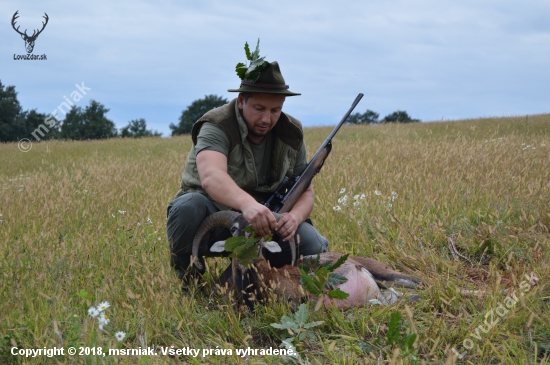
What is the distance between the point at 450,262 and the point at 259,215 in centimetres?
218

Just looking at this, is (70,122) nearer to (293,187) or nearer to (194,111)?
(194,111)

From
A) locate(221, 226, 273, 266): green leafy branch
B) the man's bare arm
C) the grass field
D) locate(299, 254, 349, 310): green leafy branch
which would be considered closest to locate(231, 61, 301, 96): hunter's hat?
the man's bare arm

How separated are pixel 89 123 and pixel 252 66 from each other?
136 ft

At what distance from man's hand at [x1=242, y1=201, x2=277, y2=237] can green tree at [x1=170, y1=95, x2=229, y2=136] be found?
45.3 metres

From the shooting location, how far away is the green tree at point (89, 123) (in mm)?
42831

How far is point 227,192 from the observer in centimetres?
404

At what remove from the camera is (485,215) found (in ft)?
19.4

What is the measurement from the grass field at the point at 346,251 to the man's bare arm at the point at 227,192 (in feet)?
2.02

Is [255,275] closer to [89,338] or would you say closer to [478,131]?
[89,338]

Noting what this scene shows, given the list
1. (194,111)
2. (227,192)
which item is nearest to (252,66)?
(227,192)

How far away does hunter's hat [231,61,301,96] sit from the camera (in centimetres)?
423

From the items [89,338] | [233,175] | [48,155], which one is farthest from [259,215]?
[48,155]

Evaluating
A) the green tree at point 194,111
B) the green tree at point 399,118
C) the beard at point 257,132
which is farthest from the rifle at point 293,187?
the green tree at point 194,111

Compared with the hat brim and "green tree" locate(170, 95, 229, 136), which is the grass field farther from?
"green tree" locate(170, 95, 229, 136)
